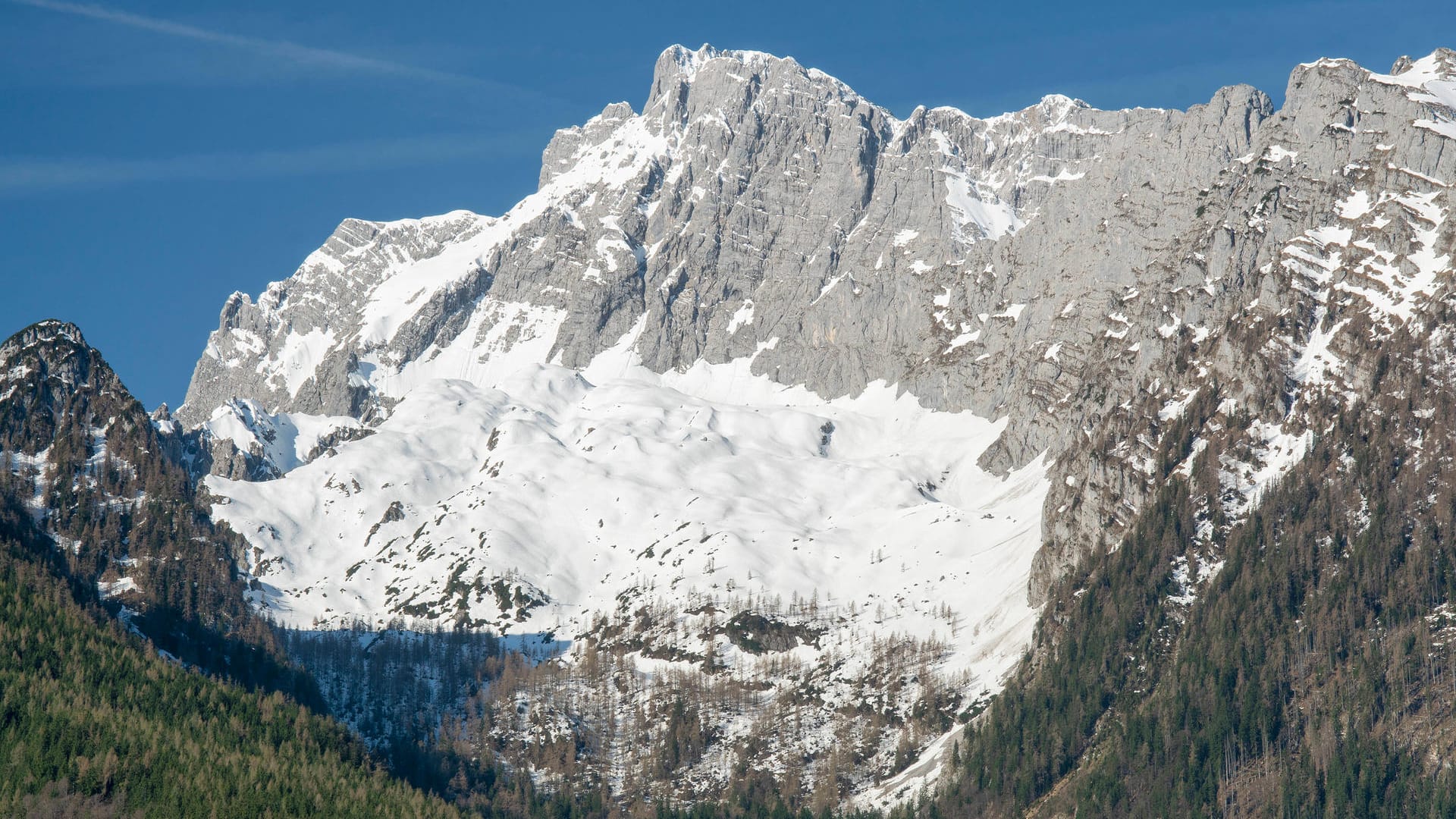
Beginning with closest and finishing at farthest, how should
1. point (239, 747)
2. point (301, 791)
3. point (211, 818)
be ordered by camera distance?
point (211, 818) → point (301, 791) → point (239, 747)

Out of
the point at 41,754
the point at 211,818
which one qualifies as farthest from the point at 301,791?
the point at 41,754

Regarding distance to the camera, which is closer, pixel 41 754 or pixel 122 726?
pixel 41 754

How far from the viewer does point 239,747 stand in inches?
7840

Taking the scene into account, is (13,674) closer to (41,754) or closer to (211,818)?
(41,754)

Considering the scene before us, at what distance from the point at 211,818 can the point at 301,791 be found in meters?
14.3

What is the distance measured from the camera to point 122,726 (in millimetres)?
189000

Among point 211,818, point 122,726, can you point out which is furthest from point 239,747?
point 211,818

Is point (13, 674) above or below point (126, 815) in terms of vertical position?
above

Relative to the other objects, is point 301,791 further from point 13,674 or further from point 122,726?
point 13,674

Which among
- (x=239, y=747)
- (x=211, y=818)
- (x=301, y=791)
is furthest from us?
(x=239, y=747)

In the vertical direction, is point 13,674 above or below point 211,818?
above

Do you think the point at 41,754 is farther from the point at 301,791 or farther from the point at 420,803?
the point at 420,803

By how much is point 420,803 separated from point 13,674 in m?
46.8

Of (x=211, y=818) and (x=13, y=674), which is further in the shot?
(x=13, y=674)
